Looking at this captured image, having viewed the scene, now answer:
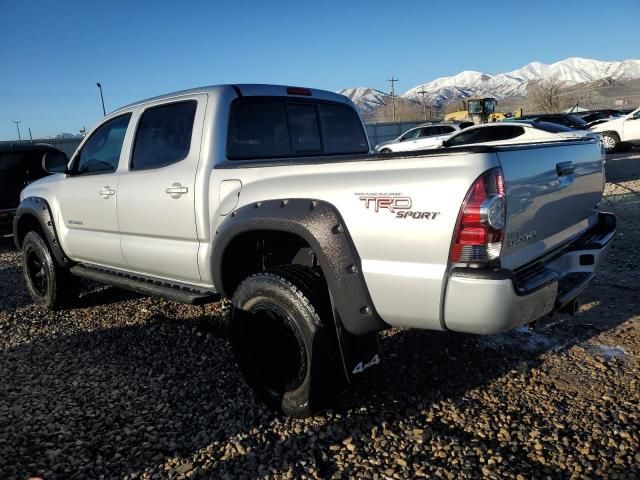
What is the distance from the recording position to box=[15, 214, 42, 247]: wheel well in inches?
214

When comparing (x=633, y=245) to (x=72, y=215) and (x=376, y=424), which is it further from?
(x=72, y=215)

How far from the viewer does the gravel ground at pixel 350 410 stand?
2.57m

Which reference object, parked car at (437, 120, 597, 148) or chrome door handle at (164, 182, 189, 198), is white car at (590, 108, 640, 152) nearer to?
parked car at (437, 120, 597, 148)

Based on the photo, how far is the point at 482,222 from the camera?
2.20 m

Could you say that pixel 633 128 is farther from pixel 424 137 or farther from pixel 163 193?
pixel 163 193

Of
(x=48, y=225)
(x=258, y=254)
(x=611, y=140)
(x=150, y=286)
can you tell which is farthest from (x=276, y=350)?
(x=611, y=140)

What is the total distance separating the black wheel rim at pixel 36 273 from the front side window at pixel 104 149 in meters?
1.30

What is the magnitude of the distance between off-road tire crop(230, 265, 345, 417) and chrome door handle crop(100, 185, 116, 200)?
1675 mm

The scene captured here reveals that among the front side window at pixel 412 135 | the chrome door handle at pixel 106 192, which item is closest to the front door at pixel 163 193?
the chrome door handle at pixel 106 192

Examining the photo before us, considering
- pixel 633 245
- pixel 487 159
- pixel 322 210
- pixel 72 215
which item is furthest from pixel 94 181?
pixel 633 245

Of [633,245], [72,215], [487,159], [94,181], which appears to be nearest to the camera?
[487,159]

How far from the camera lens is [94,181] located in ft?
14.3

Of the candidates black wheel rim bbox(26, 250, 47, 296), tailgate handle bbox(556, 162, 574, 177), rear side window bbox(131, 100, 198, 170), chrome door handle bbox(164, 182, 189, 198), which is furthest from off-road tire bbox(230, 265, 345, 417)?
black wheel rim bbox(26, 250, 47, 296)

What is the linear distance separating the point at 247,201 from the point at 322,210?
0.61m
